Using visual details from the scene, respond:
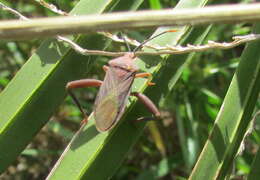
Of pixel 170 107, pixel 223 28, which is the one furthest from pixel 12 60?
pixel 223 28

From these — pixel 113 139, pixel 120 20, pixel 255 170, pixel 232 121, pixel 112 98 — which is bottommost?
pixel 255 170

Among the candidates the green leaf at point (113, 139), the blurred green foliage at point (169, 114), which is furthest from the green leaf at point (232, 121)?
the blurred green foliage at point (169, 114)

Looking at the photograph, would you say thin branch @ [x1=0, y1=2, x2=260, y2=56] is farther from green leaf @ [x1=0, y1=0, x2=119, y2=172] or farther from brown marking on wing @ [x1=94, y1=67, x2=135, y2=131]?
brown marking on wing @ [x1=94, y1=67, x2=135, y2=131]

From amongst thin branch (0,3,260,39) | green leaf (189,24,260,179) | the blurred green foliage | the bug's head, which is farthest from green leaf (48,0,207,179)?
thin branch (0,3,260,39)

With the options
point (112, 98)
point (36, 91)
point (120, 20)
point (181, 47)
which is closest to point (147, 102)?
point (112, 98)

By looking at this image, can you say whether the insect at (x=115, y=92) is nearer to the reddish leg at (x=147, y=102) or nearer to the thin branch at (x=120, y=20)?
the reddish leg at (x=147, y=102)

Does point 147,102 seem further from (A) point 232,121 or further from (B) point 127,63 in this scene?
(A) point 232,121

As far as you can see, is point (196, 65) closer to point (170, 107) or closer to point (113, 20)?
point (170, 107)
